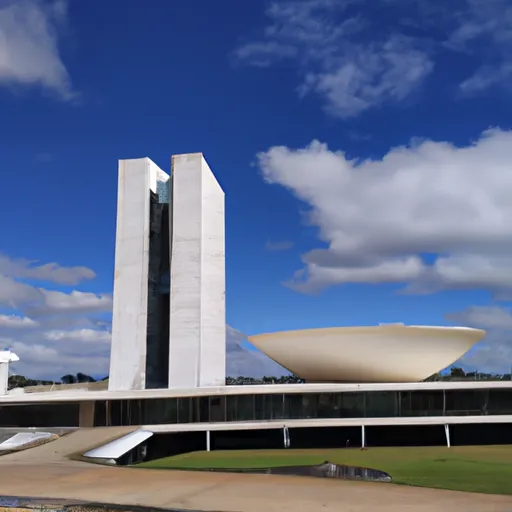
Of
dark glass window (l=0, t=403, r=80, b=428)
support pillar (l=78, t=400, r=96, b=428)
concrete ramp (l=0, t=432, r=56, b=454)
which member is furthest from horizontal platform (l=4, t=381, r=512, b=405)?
concrete ramp (l=0, t=432, r=56, b=454)

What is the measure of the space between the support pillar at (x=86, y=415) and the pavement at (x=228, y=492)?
10296mm

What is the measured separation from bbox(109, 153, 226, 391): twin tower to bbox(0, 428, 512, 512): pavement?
44.0 feet

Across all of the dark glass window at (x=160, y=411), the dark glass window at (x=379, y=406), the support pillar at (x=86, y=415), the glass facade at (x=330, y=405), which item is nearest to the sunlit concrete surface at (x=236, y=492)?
the support pillar at (x=86, y=415)

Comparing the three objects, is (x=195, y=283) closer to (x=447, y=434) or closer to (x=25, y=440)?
(x=25, y=440)

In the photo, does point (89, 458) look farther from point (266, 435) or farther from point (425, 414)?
point (425, 414)

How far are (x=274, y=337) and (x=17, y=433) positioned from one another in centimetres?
1128

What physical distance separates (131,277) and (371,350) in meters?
11.0

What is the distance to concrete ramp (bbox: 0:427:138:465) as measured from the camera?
721 inches

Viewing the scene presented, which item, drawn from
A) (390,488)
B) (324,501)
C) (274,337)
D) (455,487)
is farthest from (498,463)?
(274,337)

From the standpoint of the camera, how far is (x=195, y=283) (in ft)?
98.1

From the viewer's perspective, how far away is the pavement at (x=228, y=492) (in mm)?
10586

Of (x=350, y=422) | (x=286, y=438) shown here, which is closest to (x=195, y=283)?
(x=286, y=438)

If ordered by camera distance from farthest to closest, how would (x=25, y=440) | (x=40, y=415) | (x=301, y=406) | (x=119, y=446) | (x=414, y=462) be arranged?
(x=301, y=406)
(x=40, y=415)
(x=25, y=440)
(x=119, y=446)
(x=414, y=462)

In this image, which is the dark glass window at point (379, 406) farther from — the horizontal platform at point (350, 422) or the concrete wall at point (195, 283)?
the concrete wall at point (195, 283)
